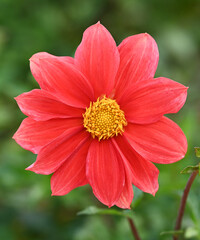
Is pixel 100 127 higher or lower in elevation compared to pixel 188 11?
lower

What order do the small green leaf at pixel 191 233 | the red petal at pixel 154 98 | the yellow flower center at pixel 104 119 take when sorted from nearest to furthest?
the red petal at pixel 154 98 → the yellow flower center at pixel 104 119 → the small green leaf at pixel 191 233

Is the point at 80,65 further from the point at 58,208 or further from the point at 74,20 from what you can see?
the point at 74,20

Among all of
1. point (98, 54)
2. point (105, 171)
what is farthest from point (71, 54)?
point (105, 171)

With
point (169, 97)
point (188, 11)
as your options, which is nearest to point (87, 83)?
point (169, 97)

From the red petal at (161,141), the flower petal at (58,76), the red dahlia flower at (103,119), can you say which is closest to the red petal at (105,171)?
the red dahlia flower at (103,119)

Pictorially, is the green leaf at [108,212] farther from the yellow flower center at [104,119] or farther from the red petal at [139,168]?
the yellow flower center at [104,119]

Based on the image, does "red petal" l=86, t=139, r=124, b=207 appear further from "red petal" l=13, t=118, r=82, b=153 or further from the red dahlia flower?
"red petal" l=13, t=118, r=82, b=153
